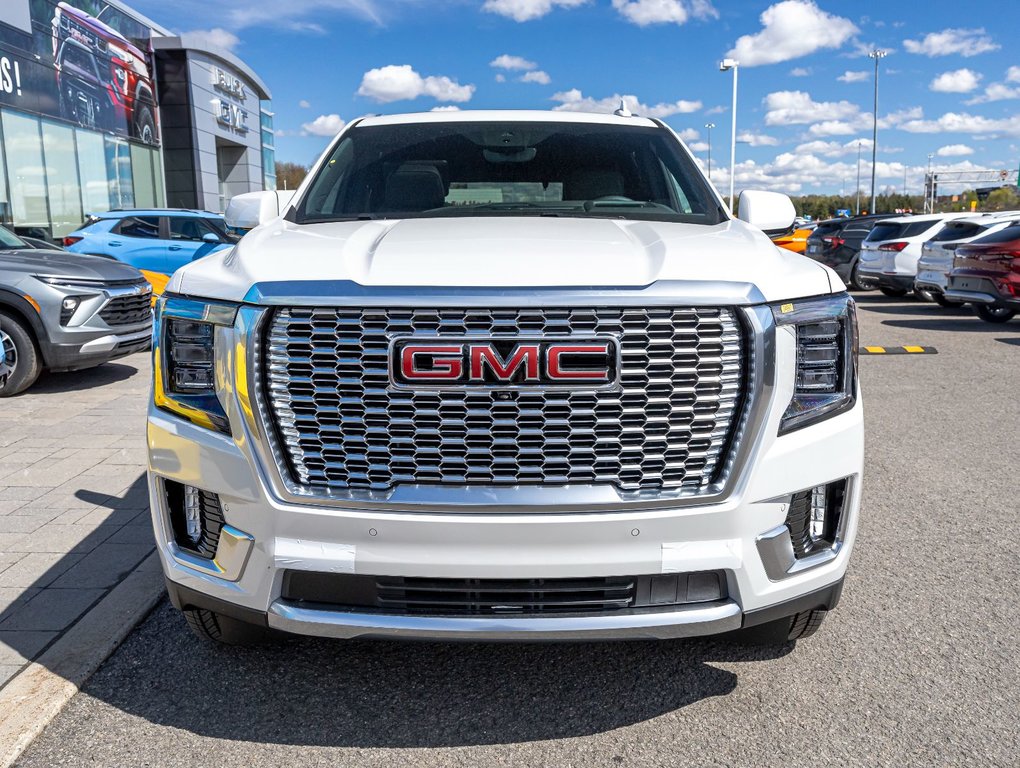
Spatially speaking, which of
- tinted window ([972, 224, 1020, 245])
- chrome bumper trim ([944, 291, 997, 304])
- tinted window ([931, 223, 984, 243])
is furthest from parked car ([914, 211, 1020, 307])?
tinted window ([972, 224, 1020, 245])

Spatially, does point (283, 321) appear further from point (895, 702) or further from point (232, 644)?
point (895, 702)

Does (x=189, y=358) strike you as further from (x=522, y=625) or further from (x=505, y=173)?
(x=505, y=173)

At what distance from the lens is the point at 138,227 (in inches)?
506

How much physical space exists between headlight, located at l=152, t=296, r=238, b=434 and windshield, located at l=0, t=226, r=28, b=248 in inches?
291

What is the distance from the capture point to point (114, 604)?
11.9 ft

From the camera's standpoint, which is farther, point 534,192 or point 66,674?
point 534,192

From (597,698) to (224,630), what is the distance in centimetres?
126

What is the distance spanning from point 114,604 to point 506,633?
1914 millimetres

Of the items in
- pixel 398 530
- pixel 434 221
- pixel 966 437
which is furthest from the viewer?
pixel 966 437

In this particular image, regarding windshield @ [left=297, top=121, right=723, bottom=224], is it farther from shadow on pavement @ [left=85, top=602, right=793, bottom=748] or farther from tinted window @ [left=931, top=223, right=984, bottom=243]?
tinted window @ [left=931, top=223, right=984, bottom=243]

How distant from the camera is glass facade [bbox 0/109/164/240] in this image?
21.5m

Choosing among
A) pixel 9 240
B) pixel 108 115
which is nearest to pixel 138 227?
pixel 9 240

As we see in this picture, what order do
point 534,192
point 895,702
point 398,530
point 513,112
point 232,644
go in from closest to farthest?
point 398,530 → point 895,702 → point 232,644 → point 534,192 → point 513,112

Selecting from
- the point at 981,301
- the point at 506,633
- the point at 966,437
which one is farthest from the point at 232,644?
the point at 981,301
